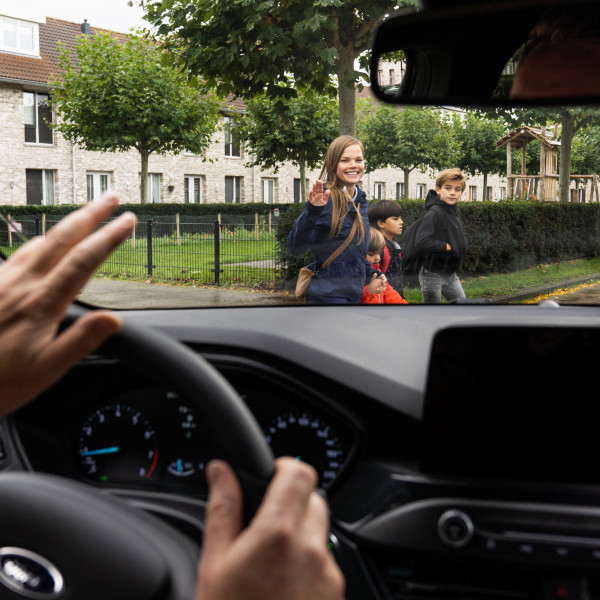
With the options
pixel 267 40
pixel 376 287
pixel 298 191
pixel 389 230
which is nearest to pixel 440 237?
pixel 389 230

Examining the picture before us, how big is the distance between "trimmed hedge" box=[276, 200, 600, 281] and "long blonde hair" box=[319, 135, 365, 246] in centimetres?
15

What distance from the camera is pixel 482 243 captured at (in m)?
3.23

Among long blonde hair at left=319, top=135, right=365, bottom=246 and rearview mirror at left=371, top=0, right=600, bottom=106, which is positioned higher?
rearview mirror at left=371, top=0, right=600, bottom=106

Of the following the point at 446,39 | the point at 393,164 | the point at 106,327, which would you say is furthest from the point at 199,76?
the point at 106,327

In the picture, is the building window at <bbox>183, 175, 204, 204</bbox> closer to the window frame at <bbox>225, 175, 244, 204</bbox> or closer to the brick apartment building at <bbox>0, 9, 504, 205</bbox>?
the brick apartment building at <bbox>0, 9, 504, 205</bbox>

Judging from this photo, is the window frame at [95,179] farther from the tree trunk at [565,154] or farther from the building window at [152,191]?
the tree trunk at [565,154]

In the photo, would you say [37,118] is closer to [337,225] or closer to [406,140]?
[337,225]

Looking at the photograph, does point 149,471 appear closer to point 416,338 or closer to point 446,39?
point 416,338

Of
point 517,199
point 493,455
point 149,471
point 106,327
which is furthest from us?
point 517,199

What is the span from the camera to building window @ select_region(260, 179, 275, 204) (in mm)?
3369

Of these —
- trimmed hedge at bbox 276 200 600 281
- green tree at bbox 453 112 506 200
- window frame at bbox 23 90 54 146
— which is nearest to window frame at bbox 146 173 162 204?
window frame at bbox 23 90 54 146

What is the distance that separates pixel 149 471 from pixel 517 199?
5.89 ft

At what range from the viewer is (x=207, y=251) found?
10.8 feet

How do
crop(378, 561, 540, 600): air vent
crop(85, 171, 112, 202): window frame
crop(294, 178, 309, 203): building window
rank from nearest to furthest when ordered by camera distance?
crop(378, 561, 540, 600): air vent < crop(85, 171, 112, 202): window frame < crop(294, 178, 309, 203): building window
